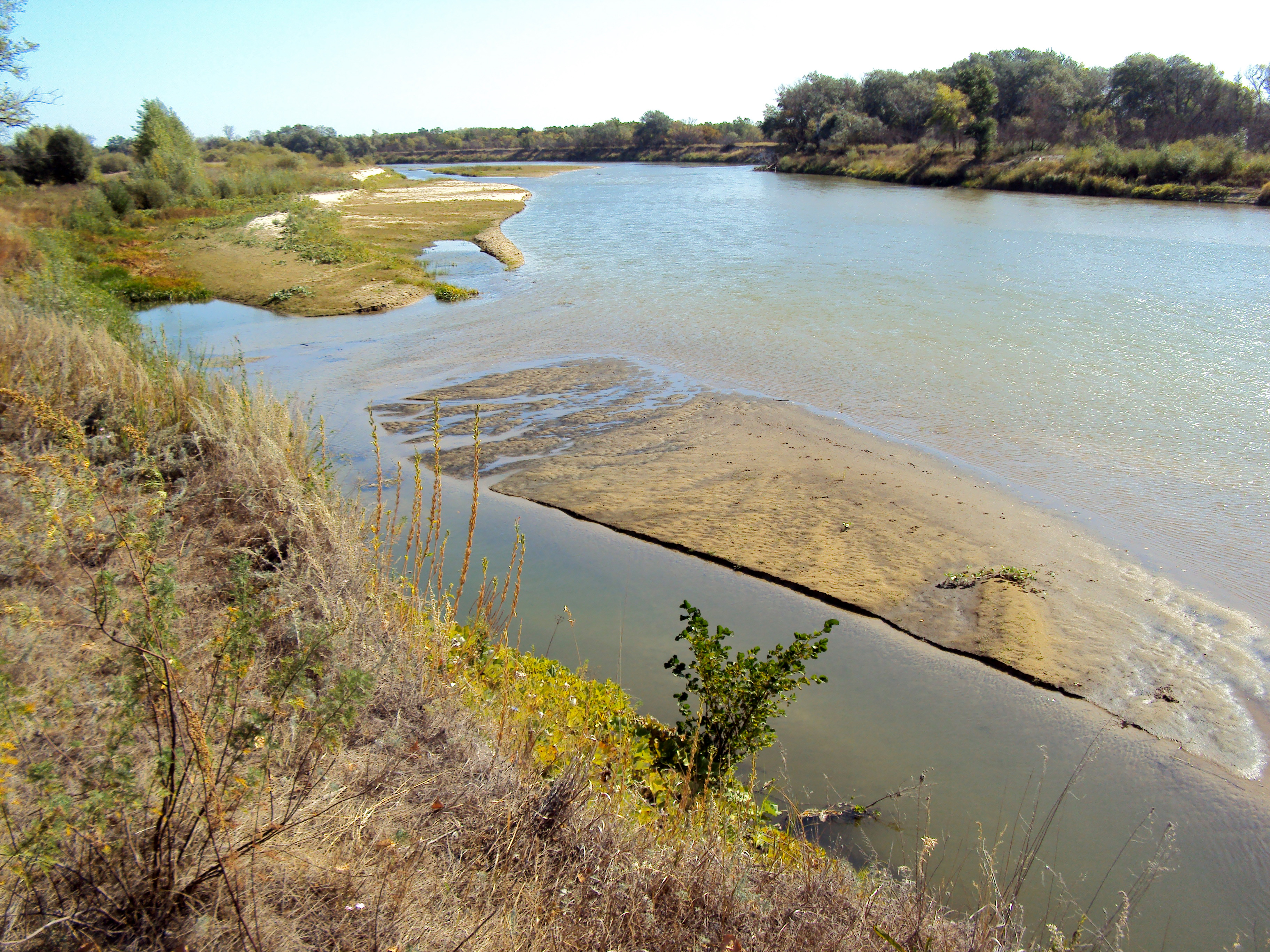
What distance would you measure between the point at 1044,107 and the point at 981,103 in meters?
7.43

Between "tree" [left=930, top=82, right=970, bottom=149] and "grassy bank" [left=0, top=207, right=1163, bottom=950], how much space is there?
5762 cm

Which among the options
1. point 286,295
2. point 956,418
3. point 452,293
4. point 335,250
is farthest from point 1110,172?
point 286,295

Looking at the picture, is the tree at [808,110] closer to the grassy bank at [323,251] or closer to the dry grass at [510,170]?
the dry grass at [510,170]

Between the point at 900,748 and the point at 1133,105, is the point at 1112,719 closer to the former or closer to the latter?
the point at 900,748

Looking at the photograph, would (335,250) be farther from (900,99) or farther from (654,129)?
(654,129)

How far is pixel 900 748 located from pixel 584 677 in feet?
7.03

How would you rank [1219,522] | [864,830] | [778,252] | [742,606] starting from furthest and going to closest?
1. [778,252]
2. [1219,522]
3. [742,606]
4. [864,830]

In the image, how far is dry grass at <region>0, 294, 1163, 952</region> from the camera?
6.33ft

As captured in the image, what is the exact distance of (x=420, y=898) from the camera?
220 centimetres

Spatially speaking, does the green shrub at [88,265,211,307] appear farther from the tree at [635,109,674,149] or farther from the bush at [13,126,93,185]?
the tree at [635,109,674,149]

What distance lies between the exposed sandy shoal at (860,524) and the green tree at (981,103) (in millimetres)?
45629

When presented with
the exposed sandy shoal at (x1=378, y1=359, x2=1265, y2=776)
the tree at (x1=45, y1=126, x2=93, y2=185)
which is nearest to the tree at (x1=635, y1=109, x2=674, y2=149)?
the tree at (x1=45, y1=126, x2=93, y2=185)

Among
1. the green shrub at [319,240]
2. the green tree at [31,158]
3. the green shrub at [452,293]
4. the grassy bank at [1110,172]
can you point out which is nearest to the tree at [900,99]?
the grassy bank at [1110,172]

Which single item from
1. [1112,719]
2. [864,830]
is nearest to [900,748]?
[864,830]
